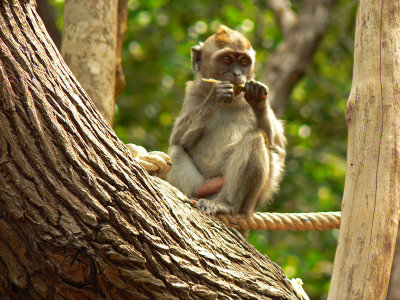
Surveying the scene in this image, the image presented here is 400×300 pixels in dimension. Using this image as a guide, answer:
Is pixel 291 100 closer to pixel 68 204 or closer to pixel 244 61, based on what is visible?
pixel 244 61

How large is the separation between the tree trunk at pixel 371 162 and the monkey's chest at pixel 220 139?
249 cm

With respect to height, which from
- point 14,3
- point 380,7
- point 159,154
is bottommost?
point 159,154

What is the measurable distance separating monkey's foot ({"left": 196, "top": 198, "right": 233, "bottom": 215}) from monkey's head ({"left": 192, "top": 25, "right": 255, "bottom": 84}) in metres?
1.44

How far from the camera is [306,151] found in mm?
11922

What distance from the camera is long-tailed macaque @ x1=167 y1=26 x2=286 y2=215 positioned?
5.68 meters

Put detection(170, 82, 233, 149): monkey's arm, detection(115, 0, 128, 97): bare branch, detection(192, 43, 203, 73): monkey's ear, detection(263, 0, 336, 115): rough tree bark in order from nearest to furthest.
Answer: detection(115, 0, 128, 97): bare branch
detection(170, 82, 233, 149): monkey's arm
detection(192, 43, 203, 73): monkey's ear
detection(263, 0, 336, 115): rough tree bark

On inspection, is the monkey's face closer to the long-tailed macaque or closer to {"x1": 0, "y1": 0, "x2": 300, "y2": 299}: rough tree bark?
the long-tailed macaque

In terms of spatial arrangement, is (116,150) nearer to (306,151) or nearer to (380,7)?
(380,7)

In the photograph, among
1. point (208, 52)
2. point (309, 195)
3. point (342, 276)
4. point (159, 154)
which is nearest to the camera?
point (342, 276)

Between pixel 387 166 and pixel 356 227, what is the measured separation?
0.45m

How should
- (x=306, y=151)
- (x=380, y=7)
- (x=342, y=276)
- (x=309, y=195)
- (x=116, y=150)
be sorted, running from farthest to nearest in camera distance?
(x=306, y=151), (x=309, y=195), (x=380, y=7), (x=342, y=276), (x=116, y=150)

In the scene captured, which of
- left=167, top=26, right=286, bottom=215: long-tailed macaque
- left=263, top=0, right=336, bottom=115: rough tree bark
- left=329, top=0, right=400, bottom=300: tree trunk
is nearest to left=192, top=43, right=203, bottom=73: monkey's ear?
left=167, top=26, right=286, bottom=215: long-tailed macaque

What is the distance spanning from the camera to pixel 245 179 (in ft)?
18.6

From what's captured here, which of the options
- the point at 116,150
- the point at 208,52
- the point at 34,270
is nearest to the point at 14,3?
the point at 116,150
